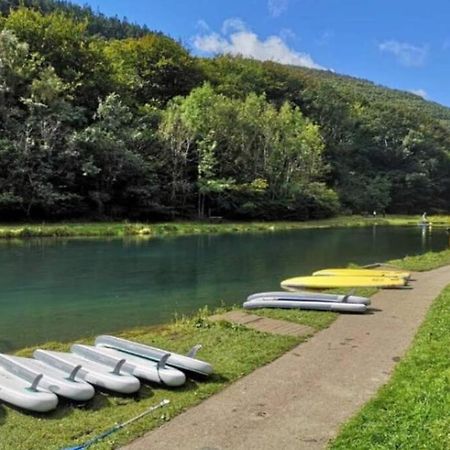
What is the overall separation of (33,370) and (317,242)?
32407 millimetres

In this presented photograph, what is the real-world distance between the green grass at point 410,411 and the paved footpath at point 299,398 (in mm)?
237

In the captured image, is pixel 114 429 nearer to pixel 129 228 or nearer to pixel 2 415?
pixel 2 415

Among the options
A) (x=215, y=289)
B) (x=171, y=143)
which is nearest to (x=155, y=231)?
(x=171, y=143)

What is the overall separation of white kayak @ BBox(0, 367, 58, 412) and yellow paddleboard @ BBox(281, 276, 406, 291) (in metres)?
11.1

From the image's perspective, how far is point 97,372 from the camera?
7477 millimetres

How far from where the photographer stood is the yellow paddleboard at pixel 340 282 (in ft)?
53.7

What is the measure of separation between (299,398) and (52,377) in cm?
305

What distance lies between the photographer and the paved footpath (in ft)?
19.0

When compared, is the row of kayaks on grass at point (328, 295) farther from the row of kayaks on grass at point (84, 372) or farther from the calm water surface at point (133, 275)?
the row of kayaks on grass at point (84, 372)

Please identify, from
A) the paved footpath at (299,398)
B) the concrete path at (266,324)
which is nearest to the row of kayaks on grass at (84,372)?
the paved footpath at (299,398)

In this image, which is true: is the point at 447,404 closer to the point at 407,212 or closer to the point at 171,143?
the point at 171,143

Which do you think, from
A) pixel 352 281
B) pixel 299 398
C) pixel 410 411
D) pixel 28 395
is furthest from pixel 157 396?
pixel 352 281

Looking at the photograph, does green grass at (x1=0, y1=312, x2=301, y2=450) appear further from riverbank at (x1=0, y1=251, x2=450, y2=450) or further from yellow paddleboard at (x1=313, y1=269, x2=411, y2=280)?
yellow paddleboard at (x1=313, y1=269, x2=411, y2=280)

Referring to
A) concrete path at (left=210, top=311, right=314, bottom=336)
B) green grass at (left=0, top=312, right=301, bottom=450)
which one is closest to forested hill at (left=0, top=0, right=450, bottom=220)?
concrete path at (left=210, top=311, right=314, bottom=336)
